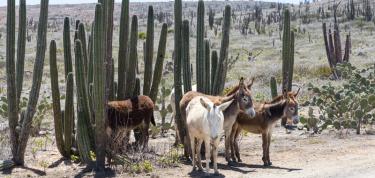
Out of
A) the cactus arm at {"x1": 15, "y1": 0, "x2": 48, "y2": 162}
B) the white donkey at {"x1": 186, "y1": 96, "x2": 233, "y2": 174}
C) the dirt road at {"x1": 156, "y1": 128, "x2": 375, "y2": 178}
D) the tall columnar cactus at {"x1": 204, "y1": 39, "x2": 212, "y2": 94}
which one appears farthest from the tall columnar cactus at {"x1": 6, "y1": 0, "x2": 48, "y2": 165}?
the tall columnar cactus at {"x1": 204, "y1": 39, "x2": 212, "y2": 94}

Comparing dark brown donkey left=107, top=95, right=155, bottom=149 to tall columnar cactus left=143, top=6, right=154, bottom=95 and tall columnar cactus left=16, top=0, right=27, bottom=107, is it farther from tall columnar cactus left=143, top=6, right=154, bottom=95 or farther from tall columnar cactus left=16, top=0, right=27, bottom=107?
tall columnar cactus left=16, top=0, right=27, bottom=107

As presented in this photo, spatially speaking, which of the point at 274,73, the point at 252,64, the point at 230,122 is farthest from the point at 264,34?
the point at 230,122

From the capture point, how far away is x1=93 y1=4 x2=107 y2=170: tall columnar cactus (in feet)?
36.9

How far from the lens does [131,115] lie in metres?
13.0

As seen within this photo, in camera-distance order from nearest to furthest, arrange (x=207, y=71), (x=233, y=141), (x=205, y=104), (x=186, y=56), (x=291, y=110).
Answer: (x=205, y=104) → (x=291, y=110) → (x=233, y=141) → (x=186, y=56) → (x=207, y=71)

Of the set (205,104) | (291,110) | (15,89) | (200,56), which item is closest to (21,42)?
(15,89)

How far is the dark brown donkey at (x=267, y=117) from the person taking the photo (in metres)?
12.5

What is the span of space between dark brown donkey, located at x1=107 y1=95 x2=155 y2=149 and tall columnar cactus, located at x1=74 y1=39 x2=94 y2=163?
46 centimetres

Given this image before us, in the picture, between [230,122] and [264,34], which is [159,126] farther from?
[264,34]

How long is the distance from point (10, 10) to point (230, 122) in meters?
4.72

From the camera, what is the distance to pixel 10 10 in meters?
12.3

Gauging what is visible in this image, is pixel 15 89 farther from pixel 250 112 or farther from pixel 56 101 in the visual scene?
pixel 250 112

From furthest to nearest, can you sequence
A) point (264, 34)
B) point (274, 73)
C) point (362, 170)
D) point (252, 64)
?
point (264, 34)
point (252, 64)
point (274, 73)
point (362, 170)

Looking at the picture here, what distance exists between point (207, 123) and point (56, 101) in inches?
135
